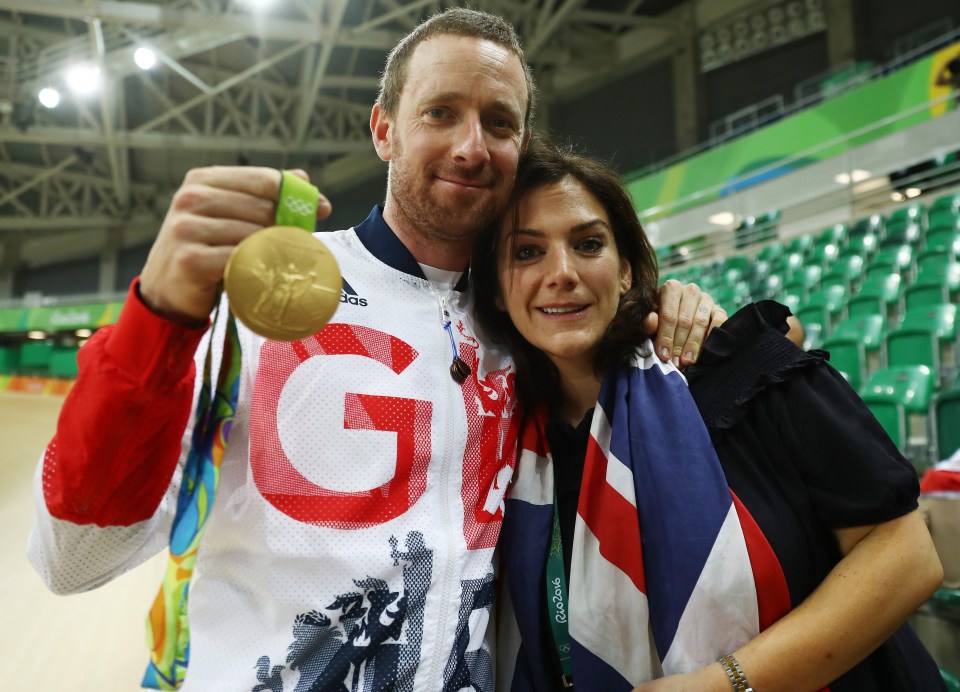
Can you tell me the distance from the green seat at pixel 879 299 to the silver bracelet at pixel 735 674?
4.19m

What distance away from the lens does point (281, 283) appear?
626 millimetres

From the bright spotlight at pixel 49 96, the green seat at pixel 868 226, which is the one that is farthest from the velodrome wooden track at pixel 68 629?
the bright spotlight at pixel 49 96

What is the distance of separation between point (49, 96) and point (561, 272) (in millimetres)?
13282

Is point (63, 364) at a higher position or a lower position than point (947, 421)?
higher

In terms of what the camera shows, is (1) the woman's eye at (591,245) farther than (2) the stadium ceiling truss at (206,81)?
No

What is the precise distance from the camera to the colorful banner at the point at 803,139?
7.66 metres

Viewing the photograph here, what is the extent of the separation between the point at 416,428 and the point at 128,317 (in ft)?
1.64

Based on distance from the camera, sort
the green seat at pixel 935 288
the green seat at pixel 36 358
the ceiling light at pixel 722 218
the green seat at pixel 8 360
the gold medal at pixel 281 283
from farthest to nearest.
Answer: the green seat at pixel 8 360 → the green seat at pixel 36 358 → the ceiling light at pixel 722 218 → the green seat at pixel 935 288 → the gold medal at pixel 281 283

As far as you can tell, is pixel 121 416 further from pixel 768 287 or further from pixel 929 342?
pixel 768 287

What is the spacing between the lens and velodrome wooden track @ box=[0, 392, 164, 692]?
2.21 metres

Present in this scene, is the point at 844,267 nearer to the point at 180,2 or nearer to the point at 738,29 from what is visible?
the point at 738,29

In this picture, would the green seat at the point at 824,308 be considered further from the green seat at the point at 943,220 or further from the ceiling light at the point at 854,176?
the ceiling light at the point at 854,176

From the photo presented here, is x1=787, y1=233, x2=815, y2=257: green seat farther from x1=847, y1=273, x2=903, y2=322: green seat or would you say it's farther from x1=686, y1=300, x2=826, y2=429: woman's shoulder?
x1=686, y1=300, x2=826, y2=429: woman's shoulder

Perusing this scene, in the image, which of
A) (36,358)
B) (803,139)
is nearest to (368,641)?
(803,139)
